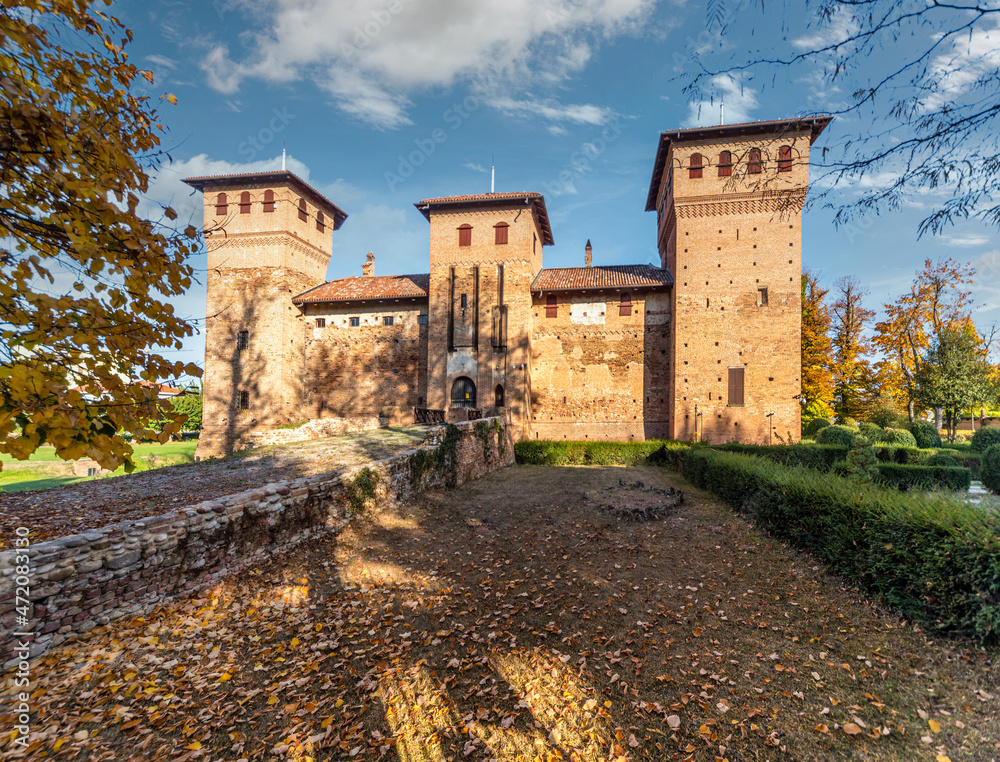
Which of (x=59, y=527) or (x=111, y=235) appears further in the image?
(x=59, y=527)

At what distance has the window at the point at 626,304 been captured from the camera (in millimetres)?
22891

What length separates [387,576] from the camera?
6711 millimetres

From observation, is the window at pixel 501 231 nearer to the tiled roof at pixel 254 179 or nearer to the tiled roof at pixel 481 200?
the tiled roof at pixel 481 200

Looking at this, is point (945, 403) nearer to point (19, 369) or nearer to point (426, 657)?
point (426, 657)

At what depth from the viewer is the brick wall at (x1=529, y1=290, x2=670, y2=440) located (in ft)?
73.9

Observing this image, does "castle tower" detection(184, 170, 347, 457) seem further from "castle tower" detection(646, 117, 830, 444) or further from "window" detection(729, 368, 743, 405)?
"window" detection(729, 368, 743, 405)

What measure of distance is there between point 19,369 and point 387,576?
18.0ft

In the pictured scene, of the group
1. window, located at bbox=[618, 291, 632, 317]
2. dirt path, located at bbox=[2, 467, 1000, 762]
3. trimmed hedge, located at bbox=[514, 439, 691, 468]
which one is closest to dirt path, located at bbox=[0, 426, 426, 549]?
dirt path, located at bbox=[2, 467, 1000, 762]

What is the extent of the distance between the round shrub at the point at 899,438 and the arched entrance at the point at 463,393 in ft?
61.8

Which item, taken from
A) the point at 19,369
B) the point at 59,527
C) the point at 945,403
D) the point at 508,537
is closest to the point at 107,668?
the point at 59,527

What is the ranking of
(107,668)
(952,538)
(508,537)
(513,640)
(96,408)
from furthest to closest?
(508,537) → (513,640) → (952,538) → (107,668) → (96,408)

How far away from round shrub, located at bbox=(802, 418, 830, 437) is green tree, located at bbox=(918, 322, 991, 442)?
225 inches

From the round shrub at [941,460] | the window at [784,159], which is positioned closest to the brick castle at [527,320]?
the window at [784,159]

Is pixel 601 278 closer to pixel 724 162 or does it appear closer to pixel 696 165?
pixel 696 165
